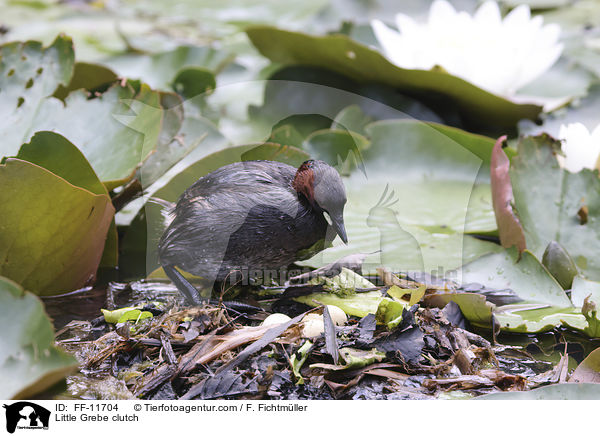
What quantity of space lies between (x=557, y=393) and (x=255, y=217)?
2.08ft

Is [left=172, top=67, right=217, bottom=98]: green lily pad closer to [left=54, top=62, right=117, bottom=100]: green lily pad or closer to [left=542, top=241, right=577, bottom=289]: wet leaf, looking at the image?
[left=54, top=62, right=117, bottom=100]: green lily pad

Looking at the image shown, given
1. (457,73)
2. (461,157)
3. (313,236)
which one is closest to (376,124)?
(461,157)

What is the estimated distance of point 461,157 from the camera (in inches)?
69.8

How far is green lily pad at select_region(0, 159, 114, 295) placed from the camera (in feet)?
3.67

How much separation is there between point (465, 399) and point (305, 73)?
1407mm

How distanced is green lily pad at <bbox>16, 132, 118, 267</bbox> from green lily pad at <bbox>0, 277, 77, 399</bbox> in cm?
41

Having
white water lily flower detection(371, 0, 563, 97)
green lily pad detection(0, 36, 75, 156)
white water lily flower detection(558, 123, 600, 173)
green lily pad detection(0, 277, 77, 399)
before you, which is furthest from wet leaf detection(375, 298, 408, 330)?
white water lily flower detection(371, 0, 563, 97)

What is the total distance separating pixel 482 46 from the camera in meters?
2.00

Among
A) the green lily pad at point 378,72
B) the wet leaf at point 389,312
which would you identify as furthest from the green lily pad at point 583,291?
the green lily pad at point 378,72

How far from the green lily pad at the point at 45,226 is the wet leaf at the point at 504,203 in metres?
0.92

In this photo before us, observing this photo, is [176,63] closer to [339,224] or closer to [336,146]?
[336,146]

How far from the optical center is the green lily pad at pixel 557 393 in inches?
39.1

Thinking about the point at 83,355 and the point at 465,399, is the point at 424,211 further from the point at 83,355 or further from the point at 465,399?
the point at 83,355

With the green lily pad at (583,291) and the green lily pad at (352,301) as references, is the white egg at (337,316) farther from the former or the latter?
the green lily pad at (583,291)
